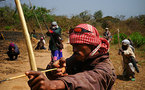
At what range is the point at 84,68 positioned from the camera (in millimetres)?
1564

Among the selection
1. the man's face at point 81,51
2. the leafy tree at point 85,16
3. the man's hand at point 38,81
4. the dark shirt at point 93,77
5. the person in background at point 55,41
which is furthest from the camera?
the leafy tree at point 85,16

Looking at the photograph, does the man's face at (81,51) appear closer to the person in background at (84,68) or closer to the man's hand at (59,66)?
the person in background at (84,68)

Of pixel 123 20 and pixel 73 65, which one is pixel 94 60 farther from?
pixel 123 20

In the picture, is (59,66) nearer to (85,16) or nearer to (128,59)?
(128,59)

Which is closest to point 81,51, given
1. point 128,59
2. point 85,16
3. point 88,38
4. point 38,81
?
point 88,38

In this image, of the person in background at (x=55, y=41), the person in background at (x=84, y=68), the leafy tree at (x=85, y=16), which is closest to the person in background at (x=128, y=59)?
the person in background at (x=55, y=41)

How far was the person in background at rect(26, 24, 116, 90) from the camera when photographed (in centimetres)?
90

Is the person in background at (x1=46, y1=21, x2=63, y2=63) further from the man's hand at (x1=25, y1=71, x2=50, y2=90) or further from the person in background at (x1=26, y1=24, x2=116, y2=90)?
the man's hand at (x1=25, y1=71, x2=50, y2=90)

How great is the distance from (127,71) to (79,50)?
4630mm

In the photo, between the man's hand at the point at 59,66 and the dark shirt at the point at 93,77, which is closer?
the dark shirt at the point at 93,77

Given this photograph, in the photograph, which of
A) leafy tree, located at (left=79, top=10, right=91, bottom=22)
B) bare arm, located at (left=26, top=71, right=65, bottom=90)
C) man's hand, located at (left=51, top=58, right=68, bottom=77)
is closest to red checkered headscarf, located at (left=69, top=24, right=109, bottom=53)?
man's hand, located at (left=51, top=58, right=68, bottom=77)

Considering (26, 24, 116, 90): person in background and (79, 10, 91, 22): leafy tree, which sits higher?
(79, 10, 91, 22): leafy tree

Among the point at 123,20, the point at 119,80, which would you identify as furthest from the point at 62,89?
the point at 123,20

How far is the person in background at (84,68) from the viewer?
2.96 feet
